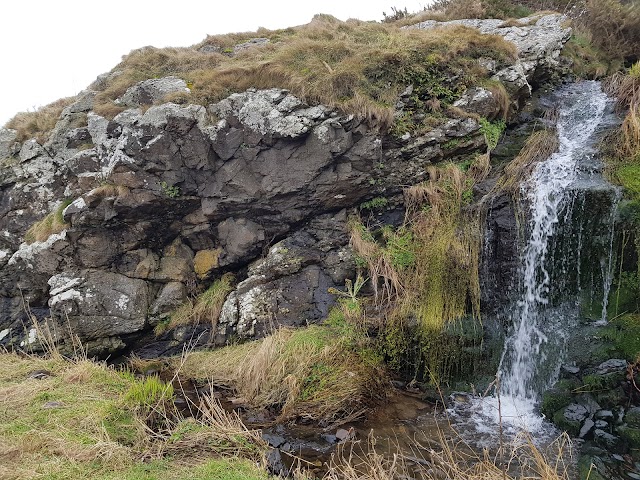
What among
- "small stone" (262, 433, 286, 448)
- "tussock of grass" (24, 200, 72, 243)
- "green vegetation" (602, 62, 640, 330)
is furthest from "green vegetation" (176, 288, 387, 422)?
"tussock of grass" (24, 200, 72, 243)

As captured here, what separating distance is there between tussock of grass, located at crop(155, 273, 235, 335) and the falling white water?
184 inches

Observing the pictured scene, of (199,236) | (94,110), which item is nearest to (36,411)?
(199,236)

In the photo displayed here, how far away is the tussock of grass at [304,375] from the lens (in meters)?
5.89

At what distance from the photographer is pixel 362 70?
8672 millimetres

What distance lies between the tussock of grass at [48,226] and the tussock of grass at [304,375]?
4.12 m

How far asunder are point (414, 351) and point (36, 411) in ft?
16.8

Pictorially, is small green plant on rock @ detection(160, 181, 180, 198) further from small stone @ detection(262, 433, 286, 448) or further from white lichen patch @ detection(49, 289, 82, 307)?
small stone @ detection(262, 433, 286, 448)

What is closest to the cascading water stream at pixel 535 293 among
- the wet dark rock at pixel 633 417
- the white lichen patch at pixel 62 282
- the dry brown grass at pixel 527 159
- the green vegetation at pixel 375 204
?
the dry brown grass at pixel 527 159

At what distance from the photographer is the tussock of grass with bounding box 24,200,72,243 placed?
8.59 meters

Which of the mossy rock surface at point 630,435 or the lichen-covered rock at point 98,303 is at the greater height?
the lichen-covered rock at point 98,303

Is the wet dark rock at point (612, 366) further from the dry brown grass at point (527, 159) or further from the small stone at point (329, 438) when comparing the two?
the small stone at point (329, 438)

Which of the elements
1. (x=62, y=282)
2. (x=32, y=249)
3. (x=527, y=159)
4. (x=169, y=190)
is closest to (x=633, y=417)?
(x=527, y=159)

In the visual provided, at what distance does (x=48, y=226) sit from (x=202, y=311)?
370 centimetres

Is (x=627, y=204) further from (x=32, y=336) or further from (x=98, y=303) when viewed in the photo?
(x=32, y=336)
